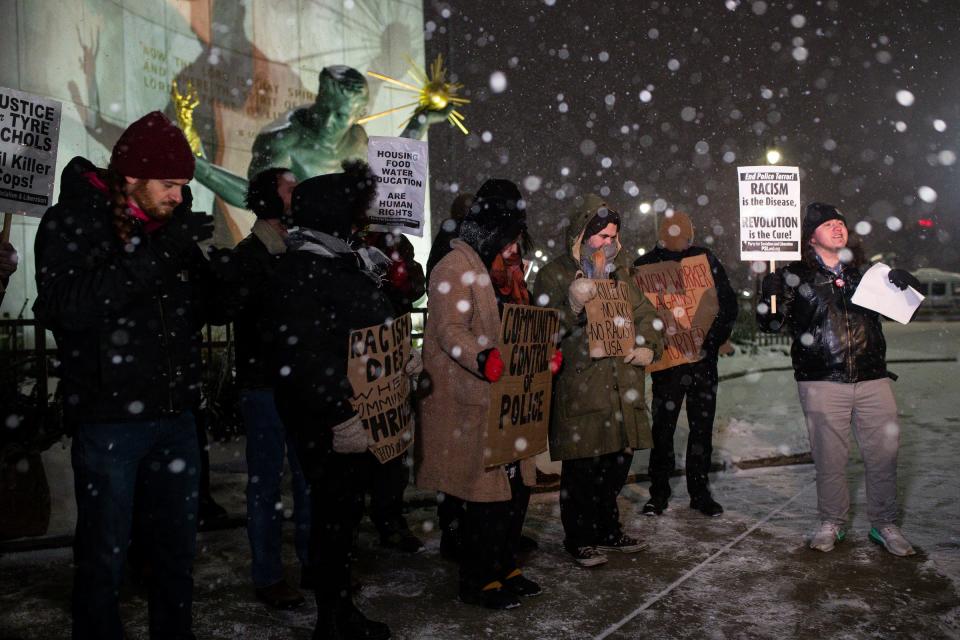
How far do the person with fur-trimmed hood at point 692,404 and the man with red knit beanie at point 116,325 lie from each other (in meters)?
3.70

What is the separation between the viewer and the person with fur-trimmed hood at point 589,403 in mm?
4781

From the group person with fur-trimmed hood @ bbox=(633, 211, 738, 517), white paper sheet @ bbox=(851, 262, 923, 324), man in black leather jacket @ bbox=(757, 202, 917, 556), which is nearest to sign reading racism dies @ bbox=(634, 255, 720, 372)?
person with fur-trimmed hood @ bbox=(633, 211, 738, 517)

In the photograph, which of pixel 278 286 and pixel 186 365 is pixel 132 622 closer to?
pixel 186 365

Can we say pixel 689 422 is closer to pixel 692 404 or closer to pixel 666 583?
pixel 692 404

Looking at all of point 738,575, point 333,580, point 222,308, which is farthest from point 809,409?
point 222,308

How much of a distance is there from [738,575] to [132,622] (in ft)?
10.4

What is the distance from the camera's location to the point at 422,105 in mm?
13039

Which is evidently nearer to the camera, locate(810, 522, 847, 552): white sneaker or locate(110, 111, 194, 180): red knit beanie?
locate(110, 111, 194, 180): red knit beanie

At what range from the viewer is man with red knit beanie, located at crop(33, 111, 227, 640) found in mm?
2807

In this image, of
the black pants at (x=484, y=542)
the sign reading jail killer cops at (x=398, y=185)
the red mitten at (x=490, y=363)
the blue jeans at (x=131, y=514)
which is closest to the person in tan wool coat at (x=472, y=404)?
→ the black pants at (x=484, y=542)

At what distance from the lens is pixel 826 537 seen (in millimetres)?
4941

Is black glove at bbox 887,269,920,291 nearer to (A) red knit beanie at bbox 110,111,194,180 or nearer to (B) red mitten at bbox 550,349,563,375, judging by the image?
(B) red mitten at bbox 550,349,563,375

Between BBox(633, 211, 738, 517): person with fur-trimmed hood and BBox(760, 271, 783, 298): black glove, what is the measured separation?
0.61 metres

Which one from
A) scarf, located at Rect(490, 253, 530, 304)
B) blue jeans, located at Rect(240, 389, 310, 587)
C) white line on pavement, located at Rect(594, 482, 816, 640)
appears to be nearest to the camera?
white line on pavement, located at Rect(594, 482, 816, 640)
